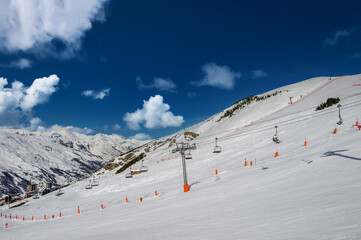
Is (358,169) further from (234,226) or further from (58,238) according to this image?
(58,238)

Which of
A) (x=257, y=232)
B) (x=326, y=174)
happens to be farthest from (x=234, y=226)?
(x=326, y=174)

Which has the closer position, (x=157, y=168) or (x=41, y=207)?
(x=41, y=207)

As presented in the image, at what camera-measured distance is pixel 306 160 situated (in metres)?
17.2

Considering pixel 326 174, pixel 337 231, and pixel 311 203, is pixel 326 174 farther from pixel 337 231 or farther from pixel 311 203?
pixel 337 231

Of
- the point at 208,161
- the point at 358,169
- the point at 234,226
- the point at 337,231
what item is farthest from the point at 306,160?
the point at 208,161

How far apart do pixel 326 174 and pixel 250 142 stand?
2659 centimetres

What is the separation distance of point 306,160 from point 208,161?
71.2 ft

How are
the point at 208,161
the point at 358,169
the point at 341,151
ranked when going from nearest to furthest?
the point at 358,169 < the point at 341,151 < the point at 208,161

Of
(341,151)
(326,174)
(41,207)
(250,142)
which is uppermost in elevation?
(250,142)

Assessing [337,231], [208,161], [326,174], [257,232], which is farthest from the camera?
[208,161]

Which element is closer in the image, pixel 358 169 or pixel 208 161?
pixel 358 169

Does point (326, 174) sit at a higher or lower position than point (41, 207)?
higher

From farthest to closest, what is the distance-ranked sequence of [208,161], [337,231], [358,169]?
[208,161] → [358,169] → [337,231]

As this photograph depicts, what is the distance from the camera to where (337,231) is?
4.70 metres
